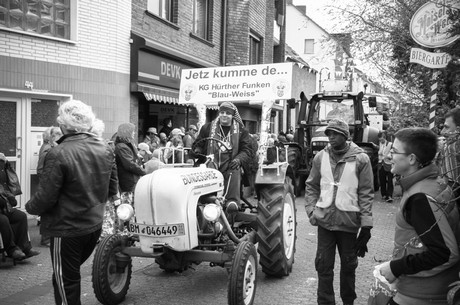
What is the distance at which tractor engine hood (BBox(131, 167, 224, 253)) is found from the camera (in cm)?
433

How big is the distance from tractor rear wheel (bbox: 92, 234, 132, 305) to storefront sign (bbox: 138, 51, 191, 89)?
7692mm

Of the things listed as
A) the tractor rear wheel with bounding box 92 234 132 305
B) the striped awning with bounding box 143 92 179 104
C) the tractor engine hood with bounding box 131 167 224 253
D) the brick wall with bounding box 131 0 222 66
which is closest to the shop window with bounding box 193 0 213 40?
the brick wall with bounding box 131 0 222 66

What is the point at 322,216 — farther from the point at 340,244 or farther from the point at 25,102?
the point at 25,102

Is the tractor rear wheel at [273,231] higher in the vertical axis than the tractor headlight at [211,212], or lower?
lower

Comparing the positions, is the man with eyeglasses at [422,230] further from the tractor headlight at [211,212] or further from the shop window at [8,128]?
the shop window at [8,128]

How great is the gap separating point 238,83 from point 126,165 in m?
1.94

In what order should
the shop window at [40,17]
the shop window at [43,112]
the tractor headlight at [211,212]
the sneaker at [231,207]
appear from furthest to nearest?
1. the shop window at [43,112]
2. the shop window at [40,17]
3. the sneaker at [231,207]
4. the tractor headlight at [211,212]

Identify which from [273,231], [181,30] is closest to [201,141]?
[273,231]

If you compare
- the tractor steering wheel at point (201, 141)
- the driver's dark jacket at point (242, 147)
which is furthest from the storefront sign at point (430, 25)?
the tractor steering wheel at point (201, 141)

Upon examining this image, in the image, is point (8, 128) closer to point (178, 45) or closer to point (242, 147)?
point (242, 147)

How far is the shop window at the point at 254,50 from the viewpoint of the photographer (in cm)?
2082

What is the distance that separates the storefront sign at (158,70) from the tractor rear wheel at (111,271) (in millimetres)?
7692

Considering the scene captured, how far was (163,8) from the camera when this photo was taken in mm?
13836

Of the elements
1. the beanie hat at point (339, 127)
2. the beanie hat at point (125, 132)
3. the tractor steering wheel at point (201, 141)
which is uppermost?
the beanie hat at point (339, 127)
